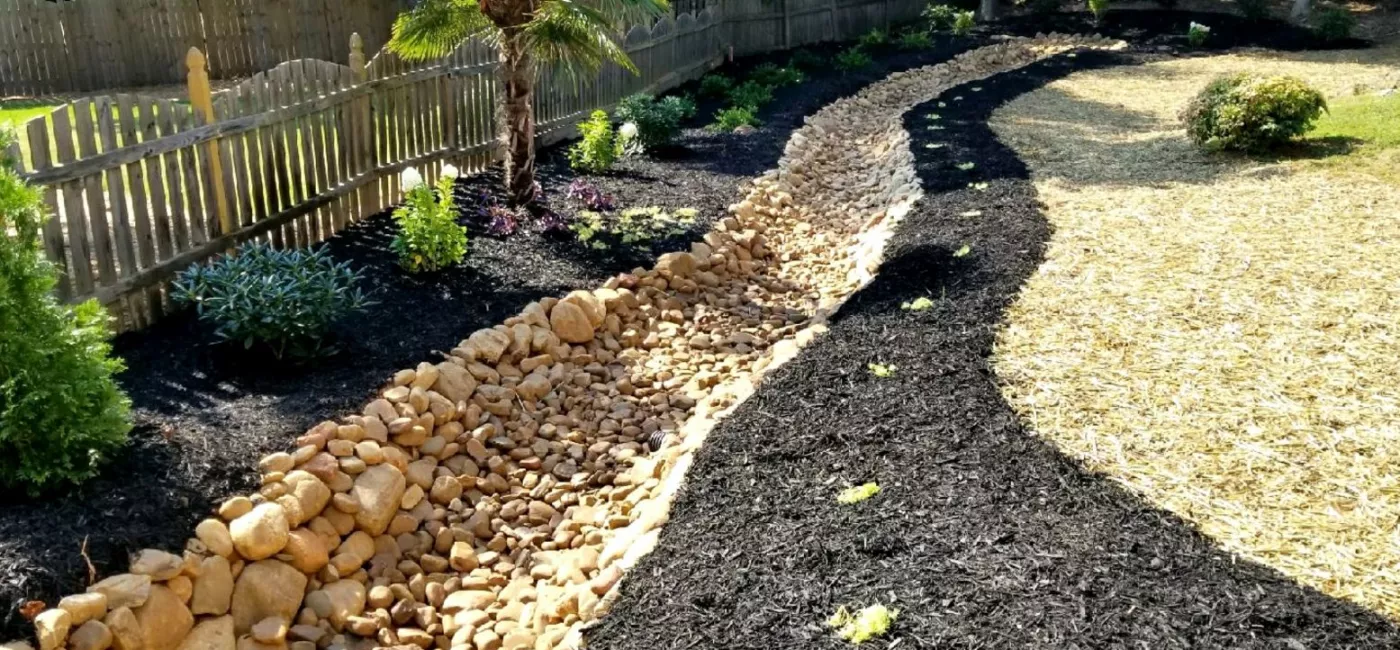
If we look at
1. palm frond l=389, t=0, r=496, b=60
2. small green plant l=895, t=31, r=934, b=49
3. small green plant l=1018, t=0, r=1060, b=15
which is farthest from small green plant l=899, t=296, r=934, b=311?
small green plant l=1018, t=0, r=1060, b=15

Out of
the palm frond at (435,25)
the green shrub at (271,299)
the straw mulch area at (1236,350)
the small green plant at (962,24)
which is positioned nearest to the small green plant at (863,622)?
the straw mulch area at (1236,350)

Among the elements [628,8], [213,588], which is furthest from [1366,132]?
[213,588]

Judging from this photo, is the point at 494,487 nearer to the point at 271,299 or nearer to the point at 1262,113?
the point at 271,299

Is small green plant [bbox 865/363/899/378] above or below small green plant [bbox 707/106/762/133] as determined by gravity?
below

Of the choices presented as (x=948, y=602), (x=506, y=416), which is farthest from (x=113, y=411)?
(x=948, y=602)

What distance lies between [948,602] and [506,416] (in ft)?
9.93

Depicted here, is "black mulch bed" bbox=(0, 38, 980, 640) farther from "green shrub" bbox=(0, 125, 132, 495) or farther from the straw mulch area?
the straw mulch area

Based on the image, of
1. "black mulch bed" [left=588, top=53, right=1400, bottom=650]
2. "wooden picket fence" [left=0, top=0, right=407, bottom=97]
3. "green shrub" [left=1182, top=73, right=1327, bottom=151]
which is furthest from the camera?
"wooden picket fence" [left=0, top=0, right=407, bottom=97]

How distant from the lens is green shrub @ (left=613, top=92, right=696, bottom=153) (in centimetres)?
1019

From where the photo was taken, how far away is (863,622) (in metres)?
3.53

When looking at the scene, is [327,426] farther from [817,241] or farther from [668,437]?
[817,241]

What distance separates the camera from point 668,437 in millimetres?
5758

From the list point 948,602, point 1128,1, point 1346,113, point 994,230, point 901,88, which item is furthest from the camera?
point 1128,1

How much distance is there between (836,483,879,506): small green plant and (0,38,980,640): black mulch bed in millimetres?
2456
